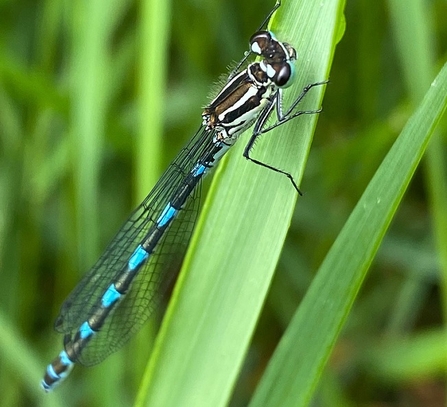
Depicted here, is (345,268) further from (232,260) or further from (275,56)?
(275,56)

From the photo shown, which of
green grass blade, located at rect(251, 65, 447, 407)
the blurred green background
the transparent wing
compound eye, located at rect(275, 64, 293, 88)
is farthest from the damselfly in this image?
green grass blade, located at rect(251, 65, 447, 407)

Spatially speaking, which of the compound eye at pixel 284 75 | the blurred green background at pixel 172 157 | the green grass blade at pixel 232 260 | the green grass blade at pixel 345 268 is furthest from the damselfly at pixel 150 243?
the green grass blade at pixel 345 268

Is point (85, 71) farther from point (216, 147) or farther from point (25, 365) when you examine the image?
point (25, 365)

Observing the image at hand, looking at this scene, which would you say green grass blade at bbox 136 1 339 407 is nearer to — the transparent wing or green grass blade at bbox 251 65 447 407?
green grass blade at bbox 251 65 447 407

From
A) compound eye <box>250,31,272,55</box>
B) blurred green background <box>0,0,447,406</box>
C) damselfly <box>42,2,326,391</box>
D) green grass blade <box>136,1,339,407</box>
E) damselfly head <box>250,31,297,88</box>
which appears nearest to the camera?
green grass blade <box>136,1,339,407</box>

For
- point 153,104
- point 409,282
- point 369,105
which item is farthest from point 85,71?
point 409,282
